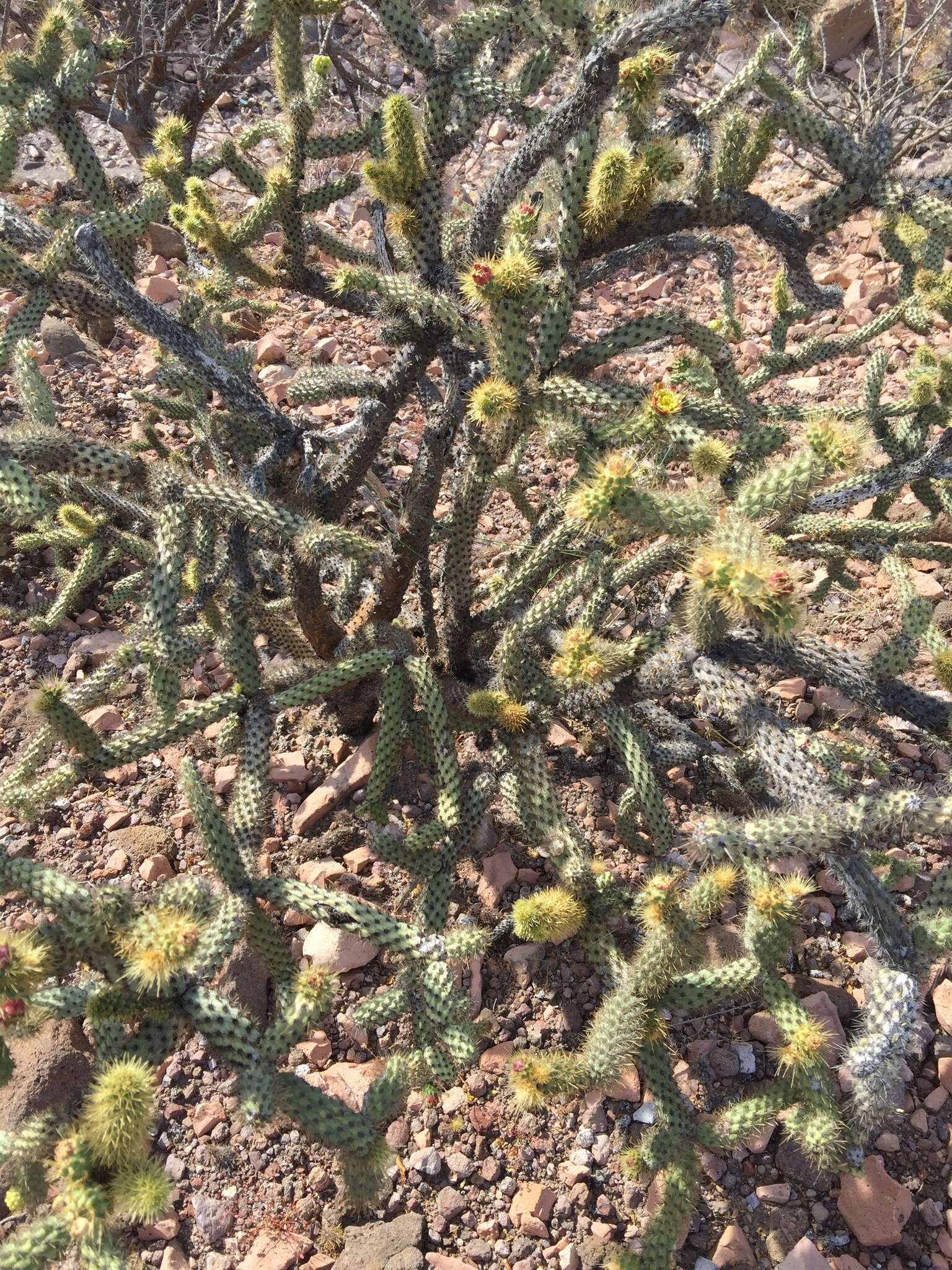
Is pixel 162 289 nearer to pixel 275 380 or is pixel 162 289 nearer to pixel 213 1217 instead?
pixel 275 380

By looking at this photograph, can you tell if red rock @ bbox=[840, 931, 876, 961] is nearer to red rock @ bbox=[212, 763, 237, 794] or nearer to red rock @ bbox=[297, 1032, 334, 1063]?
red rock @ bbox=[297, 1032, 334, 1063]

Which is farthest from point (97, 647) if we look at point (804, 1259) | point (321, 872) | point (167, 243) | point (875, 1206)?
point (875, 1206)

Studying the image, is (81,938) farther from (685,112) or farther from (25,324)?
(685,112)

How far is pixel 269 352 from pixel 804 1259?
526 centimetres

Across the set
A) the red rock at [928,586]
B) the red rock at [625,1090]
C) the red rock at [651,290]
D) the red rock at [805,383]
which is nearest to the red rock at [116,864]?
the red rock at [625,1090]

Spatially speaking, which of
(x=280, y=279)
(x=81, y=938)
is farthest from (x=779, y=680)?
(x=81, y=938)

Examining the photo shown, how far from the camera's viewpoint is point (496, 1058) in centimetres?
300

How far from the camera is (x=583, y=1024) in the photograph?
3.08 metres

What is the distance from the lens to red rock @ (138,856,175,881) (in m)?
3.39

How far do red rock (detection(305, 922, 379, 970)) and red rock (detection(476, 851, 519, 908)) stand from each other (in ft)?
1.55

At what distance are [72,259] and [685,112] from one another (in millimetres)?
2288

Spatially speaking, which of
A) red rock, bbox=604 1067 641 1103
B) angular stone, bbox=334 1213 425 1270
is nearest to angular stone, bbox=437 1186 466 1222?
angular stone, bbox=334 1213 425 1270

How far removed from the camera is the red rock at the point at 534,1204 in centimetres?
266

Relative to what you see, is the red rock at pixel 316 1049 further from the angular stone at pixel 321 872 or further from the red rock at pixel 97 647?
the red rock at pixel 97 647
